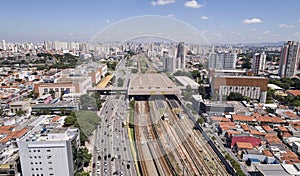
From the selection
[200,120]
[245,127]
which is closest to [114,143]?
[200,120]

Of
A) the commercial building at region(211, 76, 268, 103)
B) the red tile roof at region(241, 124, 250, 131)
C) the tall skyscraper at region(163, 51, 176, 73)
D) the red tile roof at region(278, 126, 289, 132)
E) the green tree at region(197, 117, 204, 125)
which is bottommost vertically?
the red tile roof at region(278, 126, 289, 132)

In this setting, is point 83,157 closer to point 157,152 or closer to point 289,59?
point 157,152

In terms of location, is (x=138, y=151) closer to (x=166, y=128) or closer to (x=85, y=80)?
(x=166, y=128)

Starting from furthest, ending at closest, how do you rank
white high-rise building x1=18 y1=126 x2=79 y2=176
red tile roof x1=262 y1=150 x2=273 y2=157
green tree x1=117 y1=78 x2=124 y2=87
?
green tree x1=117 y1=78 x2=124 y2=87, red tile roof x1=262 y1=150 x2=273 y2=157, white high-rise building x1=18 y1=126 x2=79 y2=176

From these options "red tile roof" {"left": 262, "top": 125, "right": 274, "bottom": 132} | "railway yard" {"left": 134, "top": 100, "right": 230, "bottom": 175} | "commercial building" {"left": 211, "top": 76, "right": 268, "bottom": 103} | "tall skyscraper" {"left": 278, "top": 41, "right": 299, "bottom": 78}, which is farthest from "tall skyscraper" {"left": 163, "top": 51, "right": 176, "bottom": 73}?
"tall skyscraper" {"left": 278, "top": 41, "right": 299, "bottom": 78}

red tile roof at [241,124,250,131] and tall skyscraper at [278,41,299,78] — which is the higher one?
tall skyscraper at [278,41,299,78]

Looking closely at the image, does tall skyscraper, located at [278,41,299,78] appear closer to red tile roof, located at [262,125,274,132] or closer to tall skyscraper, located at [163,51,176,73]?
red tile roof, located at [262,125,274,132]

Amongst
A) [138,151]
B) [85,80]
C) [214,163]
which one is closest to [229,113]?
[214,163]
